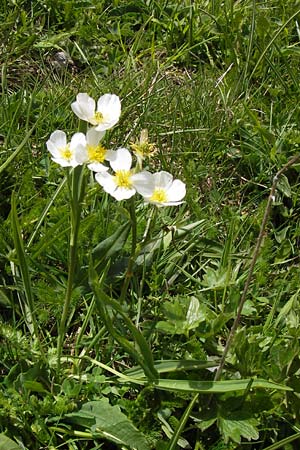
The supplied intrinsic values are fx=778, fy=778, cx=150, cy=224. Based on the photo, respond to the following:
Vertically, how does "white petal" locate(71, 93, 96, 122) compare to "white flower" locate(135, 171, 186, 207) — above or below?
above

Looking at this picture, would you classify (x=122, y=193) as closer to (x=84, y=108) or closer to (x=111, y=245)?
(x=84, y=108)

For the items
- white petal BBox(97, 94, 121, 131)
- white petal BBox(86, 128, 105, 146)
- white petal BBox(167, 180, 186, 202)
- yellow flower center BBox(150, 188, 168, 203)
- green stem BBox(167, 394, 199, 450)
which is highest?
white petal BBox(97, 94, 121, 131)

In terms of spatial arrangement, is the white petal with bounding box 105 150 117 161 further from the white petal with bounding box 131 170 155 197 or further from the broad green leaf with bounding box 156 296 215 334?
the broad green leaf with bounding box 156 296 215 334

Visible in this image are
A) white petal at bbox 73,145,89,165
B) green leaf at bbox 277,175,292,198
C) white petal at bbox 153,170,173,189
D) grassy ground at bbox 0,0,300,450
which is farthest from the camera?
green leaf at bbox 277,175,292,198

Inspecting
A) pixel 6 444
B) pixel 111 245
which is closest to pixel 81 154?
pixel 111 245

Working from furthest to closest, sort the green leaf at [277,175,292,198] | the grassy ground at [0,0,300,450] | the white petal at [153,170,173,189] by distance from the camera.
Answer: the green leaf at [277,175,292,198] → the grassy ground at [0,0,300,450] → the white petal at [153,170,173,189]

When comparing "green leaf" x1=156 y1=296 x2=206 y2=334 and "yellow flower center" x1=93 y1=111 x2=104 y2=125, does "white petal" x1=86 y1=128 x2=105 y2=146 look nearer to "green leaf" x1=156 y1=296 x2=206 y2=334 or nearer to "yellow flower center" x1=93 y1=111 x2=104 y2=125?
"yellow flower center" x1=93 y1=111 x2=104 y2=125

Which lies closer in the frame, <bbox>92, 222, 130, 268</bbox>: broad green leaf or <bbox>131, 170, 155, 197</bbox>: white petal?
<bbox>131, 170, 155, 197</bbox>: white petal

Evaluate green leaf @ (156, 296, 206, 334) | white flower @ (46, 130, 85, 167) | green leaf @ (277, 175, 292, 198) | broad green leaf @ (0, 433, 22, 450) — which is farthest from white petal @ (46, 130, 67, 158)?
green leaf @ (277, 175, 292, 198)
